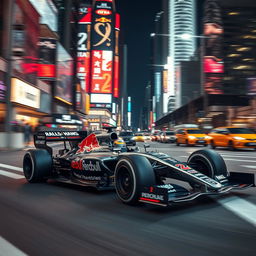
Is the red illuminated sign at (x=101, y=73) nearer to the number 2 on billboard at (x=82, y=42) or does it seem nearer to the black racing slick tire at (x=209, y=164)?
the number 2 on billboard at (x=82, y=42)

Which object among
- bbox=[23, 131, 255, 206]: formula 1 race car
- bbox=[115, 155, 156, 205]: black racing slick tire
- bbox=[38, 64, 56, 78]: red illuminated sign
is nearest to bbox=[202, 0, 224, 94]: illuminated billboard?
bbox=[38, 64, 56, 78]: red illuminated sign

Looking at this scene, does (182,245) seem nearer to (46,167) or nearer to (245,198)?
(245,198)

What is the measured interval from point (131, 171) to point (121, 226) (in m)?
0.98

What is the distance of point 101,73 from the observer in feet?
352

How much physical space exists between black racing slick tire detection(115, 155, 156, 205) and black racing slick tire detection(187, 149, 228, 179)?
123 centimetres

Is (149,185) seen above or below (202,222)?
above

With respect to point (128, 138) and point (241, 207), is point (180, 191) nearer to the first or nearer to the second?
point (241, 207)

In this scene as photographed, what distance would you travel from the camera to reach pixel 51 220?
3.74m

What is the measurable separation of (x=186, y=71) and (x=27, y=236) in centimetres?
12264

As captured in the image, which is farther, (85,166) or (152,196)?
(85,166)

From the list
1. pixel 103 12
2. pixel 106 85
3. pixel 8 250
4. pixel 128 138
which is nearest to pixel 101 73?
pixel 106 85

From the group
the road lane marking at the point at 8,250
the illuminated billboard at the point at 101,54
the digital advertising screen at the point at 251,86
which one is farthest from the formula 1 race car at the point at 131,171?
the illuminated billboard at the point at 101,54

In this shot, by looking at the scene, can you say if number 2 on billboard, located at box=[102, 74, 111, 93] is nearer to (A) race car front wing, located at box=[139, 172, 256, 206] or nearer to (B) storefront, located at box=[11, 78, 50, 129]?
(B) storefront, located at box=[11, 78, 50, 129]

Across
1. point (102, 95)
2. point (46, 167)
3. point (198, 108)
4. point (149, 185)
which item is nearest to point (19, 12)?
point (46, 167)
